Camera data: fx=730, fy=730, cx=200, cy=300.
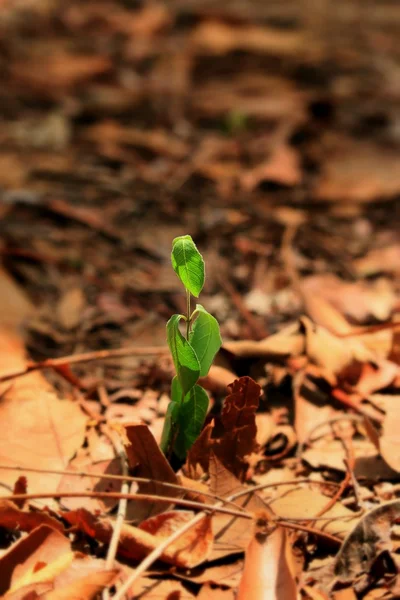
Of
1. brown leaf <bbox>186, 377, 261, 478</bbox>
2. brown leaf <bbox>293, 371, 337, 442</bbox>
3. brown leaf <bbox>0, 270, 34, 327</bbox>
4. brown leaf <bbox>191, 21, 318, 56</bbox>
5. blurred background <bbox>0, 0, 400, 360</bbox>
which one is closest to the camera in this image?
brown leaf <bbox>186, 377, 261, 478</bbox>

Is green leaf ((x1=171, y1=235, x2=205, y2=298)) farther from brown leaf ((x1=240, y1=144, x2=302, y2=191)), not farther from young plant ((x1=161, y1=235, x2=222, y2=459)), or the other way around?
brown leaf ((x1=240, y1=144, x2=302, y2=191))

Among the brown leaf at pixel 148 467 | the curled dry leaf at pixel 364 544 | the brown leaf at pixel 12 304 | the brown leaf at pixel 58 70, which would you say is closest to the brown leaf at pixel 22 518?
the brown leaf at pixel 148 467

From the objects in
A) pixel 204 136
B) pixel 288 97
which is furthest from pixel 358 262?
pixel 288 97

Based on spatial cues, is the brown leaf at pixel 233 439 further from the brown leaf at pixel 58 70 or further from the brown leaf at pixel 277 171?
the brown leaf at pixel 58 70

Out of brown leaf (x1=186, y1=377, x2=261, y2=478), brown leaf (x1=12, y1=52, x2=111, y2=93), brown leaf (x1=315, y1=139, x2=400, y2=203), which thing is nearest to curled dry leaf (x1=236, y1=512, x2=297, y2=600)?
brown leaf (x1=186, y1=377, x2=261, y2=478)

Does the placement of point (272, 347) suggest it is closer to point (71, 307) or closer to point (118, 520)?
point (118, 520)

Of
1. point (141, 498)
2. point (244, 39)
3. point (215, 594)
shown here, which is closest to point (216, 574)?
point (215, 594)
